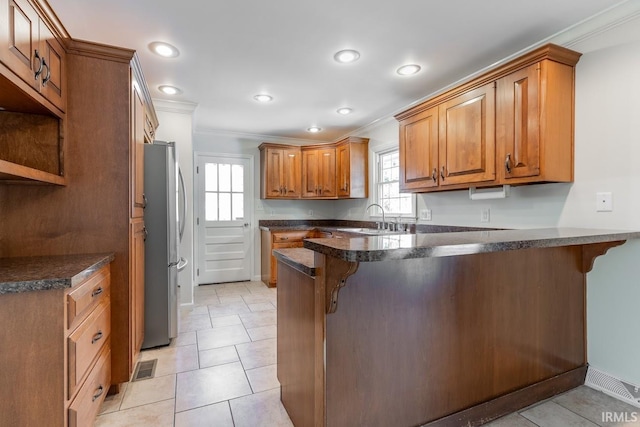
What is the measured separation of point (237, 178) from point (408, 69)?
3.17 m

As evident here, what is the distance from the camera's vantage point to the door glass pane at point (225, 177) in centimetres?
488

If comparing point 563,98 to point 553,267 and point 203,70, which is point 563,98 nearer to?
point 553,267

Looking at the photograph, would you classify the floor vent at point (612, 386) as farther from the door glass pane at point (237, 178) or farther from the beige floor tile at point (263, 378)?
the door glass pane at point (237, 178)

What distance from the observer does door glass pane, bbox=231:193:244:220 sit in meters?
4.98

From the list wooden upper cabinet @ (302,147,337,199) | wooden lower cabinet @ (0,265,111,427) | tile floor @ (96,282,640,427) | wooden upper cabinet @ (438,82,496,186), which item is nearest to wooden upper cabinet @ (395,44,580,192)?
wooden upper cabinet @ (438,82,496,186)

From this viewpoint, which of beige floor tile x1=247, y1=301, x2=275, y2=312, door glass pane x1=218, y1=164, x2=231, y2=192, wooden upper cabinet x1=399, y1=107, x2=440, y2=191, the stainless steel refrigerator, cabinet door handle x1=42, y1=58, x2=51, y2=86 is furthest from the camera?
door glass pane x1=218, y1=164, x2=231, y2=192

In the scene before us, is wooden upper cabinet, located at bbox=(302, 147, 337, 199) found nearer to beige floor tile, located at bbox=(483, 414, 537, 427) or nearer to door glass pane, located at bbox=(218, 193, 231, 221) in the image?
door glass pane, located at bbox=(218, 193, 231, 221)

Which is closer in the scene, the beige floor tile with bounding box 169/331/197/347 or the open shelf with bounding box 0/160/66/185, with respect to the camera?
the open shelf with bounding box 0/160/66/185

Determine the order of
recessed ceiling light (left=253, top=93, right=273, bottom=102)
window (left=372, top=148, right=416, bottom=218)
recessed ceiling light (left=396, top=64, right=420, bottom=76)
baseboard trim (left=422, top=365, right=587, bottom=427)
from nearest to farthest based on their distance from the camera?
baseboard trim (left=422, top=365, right=587, bottom=427), recessed ceiling light (left=396, top=64, right=420, bottom=76), recessed ceiling light (left=253, top=93, right=273, bottom=102), window (left=372, top=148, right=416, bottom=218)

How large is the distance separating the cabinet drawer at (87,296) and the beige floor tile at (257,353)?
1.12 m

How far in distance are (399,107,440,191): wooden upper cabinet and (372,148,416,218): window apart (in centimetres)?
66

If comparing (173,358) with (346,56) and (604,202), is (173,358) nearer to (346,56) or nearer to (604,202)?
(346,56)

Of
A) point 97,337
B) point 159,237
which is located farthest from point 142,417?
point 159,237

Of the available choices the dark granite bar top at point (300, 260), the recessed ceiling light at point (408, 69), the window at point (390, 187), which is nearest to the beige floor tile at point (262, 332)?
the dark granite bar top at point (300, 260)
